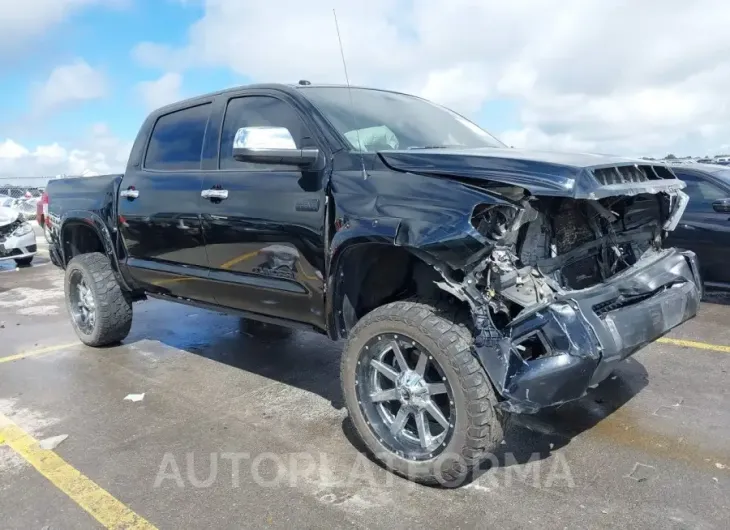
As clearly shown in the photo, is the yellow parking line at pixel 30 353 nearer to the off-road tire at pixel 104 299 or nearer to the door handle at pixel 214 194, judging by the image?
the off-road tire at pixel 104 299

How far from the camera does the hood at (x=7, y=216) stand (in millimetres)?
11109

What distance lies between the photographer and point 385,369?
3.20 metres

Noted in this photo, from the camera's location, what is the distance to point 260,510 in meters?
2.93

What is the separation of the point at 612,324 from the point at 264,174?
216 cm

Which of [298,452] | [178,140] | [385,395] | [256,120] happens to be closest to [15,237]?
[178,140]

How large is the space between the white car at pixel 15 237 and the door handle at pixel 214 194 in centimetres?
850

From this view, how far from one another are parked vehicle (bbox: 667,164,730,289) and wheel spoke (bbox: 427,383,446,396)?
4779mm

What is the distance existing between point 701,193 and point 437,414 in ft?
16.9

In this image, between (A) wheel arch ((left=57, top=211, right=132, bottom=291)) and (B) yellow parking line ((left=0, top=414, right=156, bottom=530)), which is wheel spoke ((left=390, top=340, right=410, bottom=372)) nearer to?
(B) yellow parking line ((left=0, top=414, right=156, bottom=530))

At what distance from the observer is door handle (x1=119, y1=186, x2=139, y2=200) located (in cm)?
489

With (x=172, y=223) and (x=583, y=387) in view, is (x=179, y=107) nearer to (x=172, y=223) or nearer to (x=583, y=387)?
(x=172, y=223)

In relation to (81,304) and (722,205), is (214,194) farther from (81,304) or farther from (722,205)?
(722,205)

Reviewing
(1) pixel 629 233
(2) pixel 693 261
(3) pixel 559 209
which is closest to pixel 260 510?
(3) pixel 559 209

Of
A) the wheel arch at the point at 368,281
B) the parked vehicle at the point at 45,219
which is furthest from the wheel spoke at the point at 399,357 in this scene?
the parked vehicle at the point at 45,219
